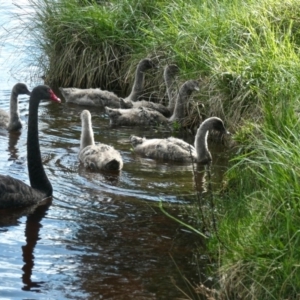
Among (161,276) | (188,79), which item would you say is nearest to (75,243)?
(161,276)

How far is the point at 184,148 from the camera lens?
1088cm

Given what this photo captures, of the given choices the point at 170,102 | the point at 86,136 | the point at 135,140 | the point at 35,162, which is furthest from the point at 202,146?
the point at 35,162

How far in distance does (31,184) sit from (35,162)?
22cm

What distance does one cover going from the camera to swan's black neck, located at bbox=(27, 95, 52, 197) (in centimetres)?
916

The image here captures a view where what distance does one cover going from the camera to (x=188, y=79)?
39.9 feet

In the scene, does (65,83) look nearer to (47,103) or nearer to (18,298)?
(47,103)

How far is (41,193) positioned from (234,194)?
2.04 meters

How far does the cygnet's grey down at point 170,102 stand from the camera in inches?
484

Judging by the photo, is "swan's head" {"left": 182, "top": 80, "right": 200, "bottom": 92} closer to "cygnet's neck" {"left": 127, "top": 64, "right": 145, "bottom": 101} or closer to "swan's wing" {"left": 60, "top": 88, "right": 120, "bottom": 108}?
"cygnet's neck" {"left": 127, "top": 64, "right": 145, "bottom": 101}

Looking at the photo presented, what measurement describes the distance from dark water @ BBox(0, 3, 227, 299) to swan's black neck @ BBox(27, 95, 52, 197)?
0.18 m

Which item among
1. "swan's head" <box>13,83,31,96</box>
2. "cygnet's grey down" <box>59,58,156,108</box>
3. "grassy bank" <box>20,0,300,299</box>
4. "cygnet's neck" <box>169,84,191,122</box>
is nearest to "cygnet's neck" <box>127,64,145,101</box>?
"cygnet's grey down" <box>59,58,156,108</box>

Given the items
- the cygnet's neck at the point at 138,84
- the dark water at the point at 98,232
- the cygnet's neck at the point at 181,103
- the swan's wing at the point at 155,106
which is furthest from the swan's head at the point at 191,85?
the cygnet's neck at the point at 138,84

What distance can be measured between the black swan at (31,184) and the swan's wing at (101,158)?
93cm

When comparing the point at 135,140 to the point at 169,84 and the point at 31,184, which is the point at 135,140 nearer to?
the point at 169,84
